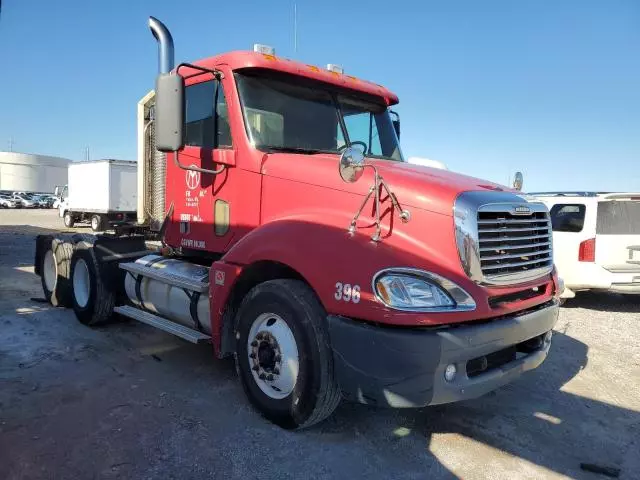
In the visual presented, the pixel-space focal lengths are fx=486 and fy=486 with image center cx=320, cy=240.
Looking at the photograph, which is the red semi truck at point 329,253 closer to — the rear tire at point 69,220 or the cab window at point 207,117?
the cab window at point 207,117

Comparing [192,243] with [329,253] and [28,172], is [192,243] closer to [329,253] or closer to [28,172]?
[329,253]

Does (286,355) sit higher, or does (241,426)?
(286,355)

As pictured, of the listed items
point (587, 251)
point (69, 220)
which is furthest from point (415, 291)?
point (69, 220)

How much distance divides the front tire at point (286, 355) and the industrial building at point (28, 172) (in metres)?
108

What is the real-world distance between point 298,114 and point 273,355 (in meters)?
2.12

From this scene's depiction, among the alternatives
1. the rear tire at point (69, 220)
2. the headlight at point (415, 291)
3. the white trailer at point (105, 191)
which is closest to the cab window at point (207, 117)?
the headlight at point (415, 291)

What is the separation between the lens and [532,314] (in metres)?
3.44

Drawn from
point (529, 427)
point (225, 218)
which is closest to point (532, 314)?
point (529, 427)

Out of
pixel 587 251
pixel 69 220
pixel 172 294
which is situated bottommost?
pixel 69 220

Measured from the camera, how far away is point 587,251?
777 cm

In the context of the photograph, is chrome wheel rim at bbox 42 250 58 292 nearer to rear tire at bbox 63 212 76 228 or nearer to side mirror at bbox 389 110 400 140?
side mirror at bbox 389 110 400 140

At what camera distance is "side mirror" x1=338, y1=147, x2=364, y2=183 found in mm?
3184

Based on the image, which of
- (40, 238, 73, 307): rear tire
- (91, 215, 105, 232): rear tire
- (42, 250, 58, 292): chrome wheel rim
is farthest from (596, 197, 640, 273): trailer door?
(91, 215, 105, 232): rear tire

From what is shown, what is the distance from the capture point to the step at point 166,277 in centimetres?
438
